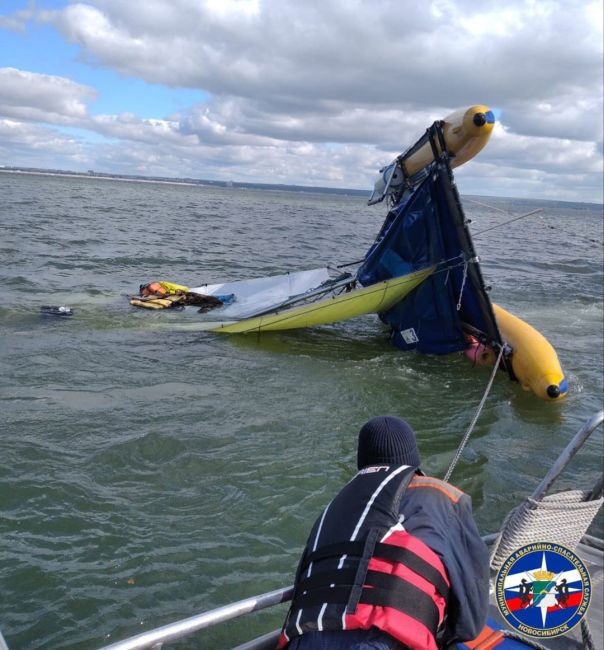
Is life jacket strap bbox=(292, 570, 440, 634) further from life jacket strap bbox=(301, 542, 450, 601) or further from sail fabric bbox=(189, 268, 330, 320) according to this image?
sail fabric bbox=(189, 268, 330, 320)

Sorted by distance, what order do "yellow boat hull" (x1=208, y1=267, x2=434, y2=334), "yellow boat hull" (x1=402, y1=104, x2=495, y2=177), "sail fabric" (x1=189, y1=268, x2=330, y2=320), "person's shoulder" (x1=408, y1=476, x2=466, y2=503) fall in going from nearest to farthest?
"person's shoulder" (x1=408, y1=476, x2=466, y2=503) < "yellow boat hull" (x1=402, y1=104, x2=495, y2=177) < "yellow boat hull" (x1=208, y1=267, x2=434, y2=334) < "sail fabric" (x1=189, y1=268, x2=330, y2=320)

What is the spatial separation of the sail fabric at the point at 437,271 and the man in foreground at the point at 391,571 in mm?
7809

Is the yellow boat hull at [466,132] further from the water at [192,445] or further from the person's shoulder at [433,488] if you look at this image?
the person's shoulder at [433,488]

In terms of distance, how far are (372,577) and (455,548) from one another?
→ 0.39m

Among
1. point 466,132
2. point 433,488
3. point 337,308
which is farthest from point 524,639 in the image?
point 337,308

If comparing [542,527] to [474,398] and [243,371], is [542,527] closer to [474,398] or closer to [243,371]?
[474,398]

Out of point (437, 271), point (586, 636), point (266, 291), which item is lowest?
point (586, 636)

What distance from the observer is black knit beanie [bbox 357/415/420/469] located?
2645 millimetres

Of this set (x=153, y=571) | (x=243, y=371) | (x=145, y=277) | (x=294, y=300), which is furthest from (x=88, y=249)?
(x=153, y=571)

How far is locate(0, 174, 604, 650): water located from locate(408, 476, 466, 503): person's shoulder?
2490 mm

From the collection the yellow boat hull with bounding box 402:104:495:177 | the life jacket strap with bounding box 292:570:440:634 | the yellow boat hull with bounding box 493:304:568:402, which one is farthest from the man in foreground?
the yellow boat hull with bounding box 402:104:495:177

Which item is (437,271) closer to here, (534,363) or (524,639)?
(534,363)

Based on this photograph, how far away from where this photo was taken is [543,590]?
2.83 metres

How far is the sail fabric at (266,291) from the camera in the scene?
12.8 m
